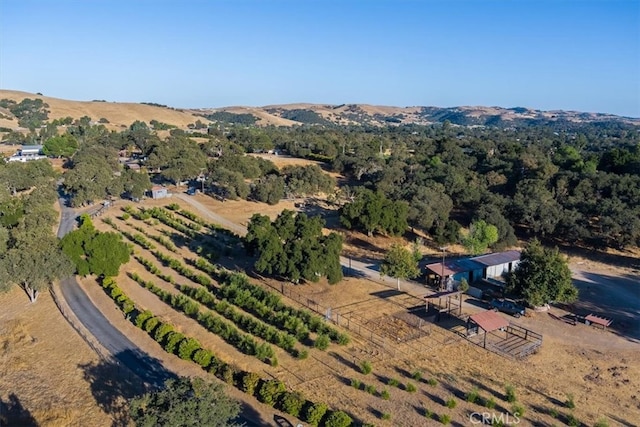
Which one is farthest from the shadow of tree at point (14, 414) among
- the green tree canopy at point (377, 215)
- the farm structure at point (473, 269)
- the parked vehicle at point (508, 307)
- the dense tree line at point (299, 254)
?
the green tree canopy at point (377, 215)

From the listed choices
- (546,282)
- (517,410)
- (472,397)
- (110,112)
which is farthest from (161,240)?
(110,112)

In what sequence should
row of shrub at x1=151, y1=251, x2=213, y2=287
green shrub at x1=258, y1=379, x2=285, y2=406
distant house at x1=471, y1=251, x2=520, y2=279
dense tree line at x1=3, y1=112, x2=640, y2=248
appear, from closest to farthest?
green shrub at x1=258, y1=379, x2=285, y2=406, row of shrub at x1=151, y1=251, x2=213, y2=287, distant house at x1=471, y1=251, x2=520, y2=279, dense tree line at x1=3, y1=112, x2=640, y2=248

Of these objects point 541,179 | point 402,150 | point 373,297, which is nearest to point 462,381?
point 373,297

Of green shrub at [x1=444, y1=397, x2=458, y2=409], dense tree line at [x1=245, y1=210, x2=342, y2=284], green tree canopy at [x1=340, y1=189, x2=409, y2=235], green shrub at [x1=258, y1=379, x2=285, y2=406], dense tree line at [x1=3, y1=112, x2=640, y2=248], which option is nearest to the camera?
green shrub at [x1=444, y1=397, x2=458, y2=409]

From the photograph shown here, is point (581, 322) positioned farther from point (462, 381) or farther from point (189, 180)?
point (189, 180)

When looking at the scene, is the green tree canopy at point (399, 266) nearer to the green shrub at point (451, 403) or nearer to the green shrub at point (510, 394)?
the green shrub at point (510, 394)

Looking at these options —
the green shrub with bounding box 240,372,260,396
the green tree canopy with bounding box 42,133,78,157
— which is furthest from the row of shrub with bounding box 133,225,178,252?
the green tree canopy with bounding box 42,133,78,157

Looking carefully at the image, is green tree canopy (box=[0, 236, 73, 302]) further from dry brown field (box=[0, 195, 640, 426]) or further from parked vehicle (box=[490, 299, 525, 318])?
parked vehicle (box=[490, 299, 525, 318])

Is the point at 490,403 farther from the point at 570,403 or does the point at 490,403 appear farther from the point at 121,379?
the point at 121,379
